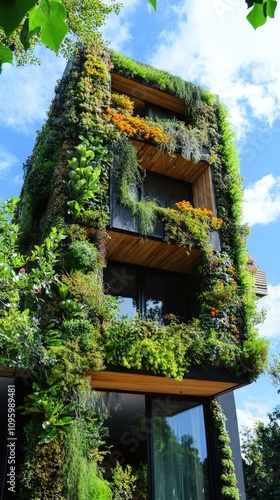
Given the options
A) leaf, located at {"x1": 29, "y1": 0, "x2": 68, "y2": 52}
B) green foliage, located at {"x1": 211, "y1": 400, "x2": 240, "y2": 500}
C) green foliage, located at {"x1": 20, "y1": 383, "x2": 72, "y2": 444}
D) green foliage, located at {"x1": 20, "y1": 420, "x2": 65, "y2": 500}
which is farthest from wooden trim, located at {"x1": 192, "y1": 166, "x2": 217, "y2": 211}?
leaf, located at {"x1": 29, "y1": 0, "x2": 68, "y2": 52}

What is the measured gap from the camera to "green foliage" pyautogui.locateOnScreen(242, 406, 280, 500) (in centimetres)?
1848

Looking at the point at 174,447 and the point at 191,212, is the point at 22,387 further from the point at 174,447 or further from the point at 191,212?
the point at 191,212

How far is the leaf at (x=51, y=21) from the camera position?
5.04 feet

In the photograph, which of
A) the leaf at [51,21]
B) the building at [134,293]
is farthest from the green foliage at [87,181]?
the leaf at [51,21]

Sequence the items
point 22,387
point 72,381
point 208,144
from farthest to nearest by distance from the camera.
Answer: point 208,144 → point 22,387 → point 72,381

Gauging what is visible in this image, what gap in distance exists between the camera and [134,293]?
11031 millimetres

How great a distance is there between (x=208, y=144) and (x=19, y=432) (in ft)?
29.0

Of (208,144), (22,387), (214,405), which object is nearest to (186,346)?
(214,405)

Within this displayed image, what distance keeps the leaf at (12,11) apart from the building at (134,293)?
6.50 meters

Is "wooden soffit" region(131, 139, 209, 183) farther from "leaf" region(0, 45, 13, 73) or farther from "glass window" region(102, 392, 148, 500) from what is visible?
"leaf" region(0, 45, 13, 73)

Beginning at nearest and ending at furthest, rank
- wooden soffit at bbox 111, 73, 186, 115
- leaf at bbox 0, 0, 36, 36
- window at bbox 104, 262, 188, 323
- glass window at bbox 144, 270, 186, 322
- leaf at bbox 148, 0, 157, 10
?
leaf at bbox 0, 0, 36, 36, leaf at bbox 148, 0, 157, 10, window at bbox 104, 262, 188, 323, glass window at bbox 144, 270, 186, 322, wooden soffit at bbox 111, 73, 186, 115

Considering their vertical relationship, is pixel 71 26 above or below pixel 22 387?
above

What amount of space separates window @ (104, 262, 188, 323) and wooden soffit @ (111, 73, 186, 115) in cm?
540

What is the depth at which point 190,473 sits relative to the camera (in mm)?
9117
